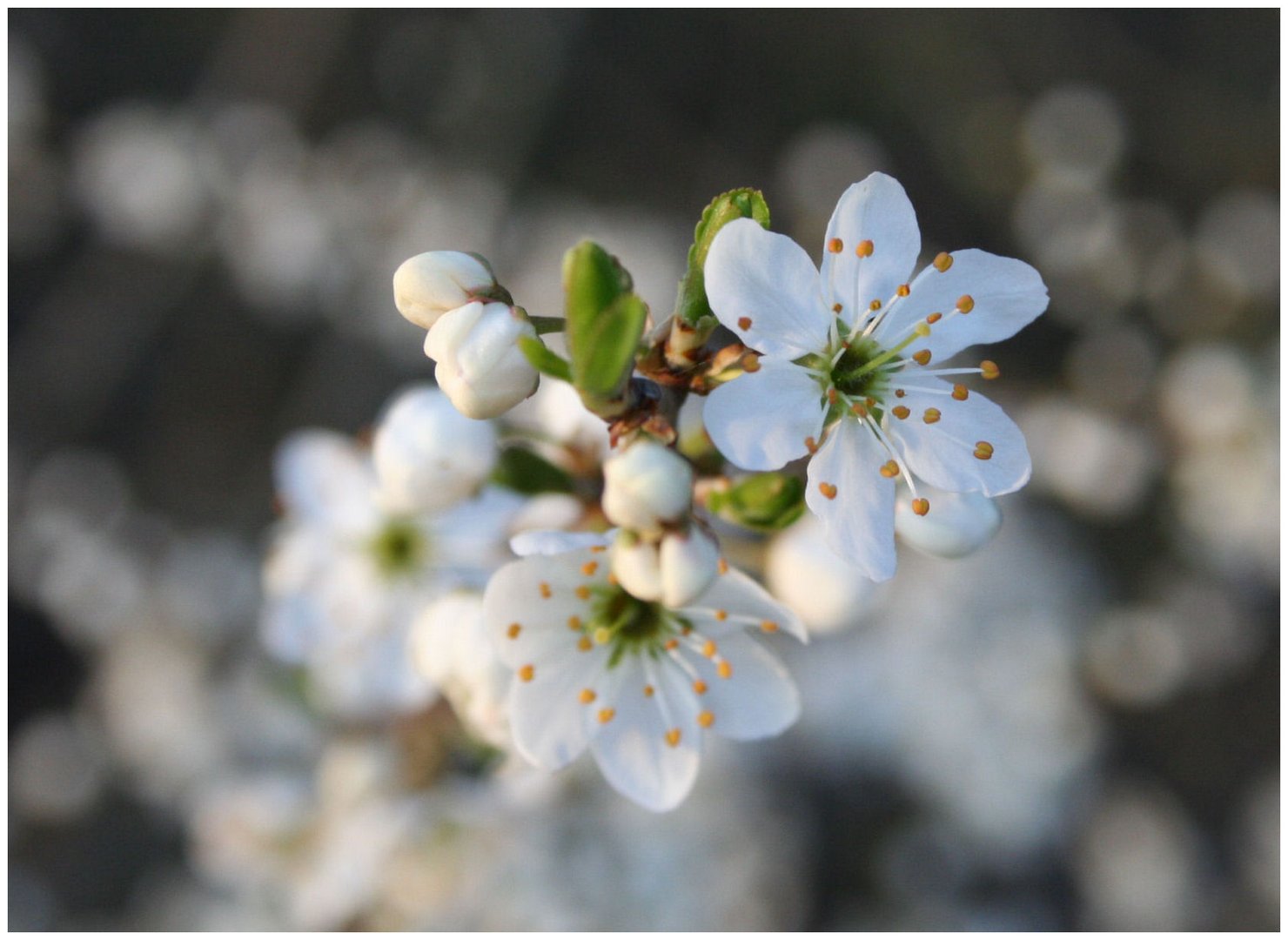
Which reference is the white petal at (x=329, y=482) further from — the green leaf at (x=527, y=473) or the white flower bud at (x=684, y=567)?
the white flower bud at (x=684, y=567)

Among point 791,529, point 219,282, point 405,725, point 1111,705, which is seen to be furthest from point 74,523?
point 1111,705

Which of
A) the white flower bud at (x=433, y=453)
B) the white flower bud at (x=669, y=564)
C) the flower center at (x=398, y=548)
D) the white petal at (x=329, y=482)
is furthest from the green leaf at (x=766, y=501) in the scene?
the white petal at (x=329, y=482)

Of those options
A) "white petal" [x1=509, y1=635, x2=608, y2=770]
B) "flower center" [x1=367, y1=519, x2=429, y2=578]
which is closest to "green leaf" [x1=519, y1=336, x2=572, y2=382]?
"white petal" [x1=509, y1=635, x2=608, y2=770]

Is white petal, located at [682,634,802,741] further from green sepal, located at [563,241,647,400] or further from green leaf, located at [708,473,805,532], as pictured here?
green sepal, located at [563,241,647,400]

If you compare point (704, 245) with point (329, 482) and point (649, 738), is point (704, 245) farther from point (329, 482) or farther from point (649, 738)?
point (329, 482)

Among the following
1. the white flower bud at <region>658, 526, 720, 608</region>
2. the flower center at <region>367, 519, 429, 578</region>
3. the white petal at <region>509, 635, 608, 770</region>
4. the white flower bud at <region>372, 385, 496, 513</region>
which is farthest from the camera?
the flower center at <region>367, 519, 429, 578</region>

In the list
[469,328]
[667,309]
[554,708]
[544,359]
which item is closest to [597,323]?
[544,359]

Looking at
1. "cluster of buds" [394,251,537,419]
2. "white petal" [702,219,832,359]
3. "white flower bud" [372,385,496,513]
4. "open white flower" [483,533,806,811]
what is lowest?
"open white flower" [483,533,806,811]
